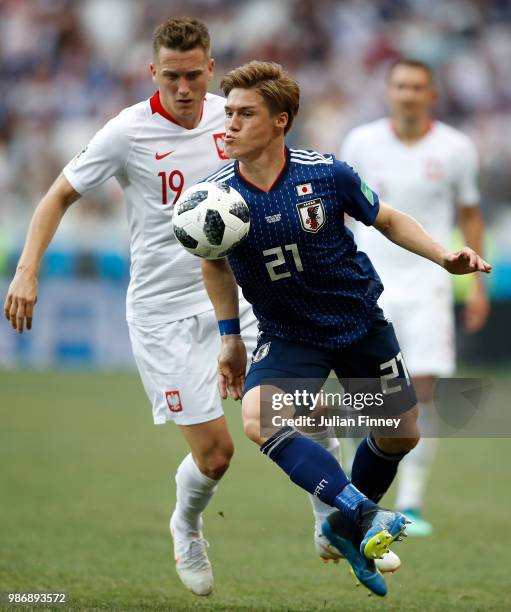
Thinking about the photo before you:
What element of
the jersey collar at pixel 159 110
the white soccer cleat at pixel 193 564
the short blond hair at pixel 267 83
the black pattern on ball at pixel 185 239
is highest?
the short blond hair at pixel 267 83

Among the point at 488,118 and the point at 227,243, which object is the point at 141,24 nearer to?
the point at 488,118

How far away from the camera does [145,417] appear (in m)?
12.4

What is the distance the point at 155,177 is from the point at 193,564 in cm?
190

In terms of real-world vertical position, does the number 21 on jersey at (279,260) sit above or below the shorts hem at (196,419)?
above

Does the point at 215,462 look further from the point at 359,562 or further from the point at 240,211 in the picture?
the point at 240,211

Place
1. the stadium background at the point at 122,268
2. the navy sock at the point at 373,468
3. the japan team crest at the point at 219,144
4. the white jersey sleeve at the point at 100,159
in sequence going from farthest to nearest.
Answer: the stadium background at the point at 122,268 < the japan team crest at the point at 219,144 < the white jersey sleeve at the point at 100,159 < the navy sock at the point at 373,468

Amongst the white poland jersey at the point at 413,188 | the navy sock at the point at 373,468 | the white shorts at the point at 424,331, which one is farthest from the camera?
the white poland jersey at the point at 413,188

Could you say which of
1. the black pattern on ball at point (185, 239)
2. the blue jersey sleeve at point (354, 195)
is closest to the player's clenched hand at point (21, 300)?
the black pattern on ball at point (185, 239)

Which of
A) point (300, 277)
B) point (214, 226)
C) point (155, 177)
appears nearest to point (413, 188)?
point (155, 177)

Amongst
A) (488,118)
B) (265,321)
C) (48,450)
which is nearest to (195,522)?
(265,321)

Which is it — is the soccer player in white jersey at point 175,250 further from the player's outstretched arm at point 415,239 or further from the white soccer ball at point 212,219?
the player's outstretched arm at point 415,239

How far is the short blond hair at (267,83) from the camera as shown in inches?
197

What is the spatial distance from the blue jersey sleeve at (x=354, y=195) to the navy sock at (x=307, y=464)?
0.96m

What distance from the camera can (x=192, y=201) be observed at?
194 inches
